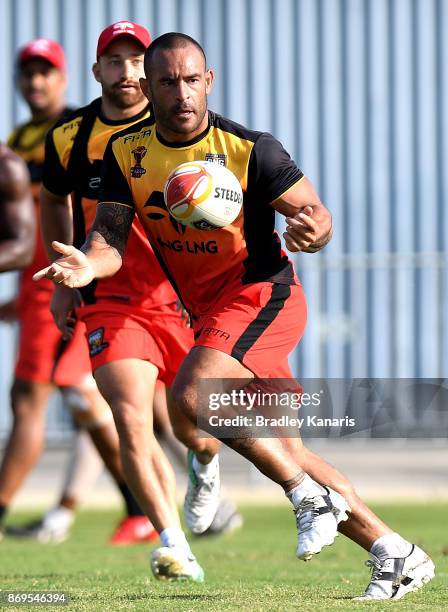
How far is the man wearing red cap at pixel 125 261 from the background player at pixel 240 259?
82 centimetres

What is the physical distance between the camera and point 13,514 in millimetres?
11758

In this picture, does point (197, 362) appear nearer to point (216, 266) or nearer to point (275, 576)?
point (216, 266)

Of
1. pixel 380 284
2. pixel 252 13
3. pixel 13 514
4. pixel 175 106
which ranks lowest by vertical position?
pixel 13 514

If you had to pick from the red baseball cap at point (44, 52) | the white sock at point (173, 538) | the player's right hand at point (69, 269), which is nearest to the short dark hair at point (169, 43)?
the player's right hand at point (69, 269)

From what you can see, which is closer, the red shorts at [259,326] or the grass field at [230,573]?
the grass field at [230,573]

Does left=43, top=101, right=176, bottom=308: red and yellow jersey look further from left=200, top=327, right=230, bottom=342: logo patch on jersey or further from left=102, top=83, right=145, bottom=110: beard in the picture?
left=200, top=327, right=230, bottom=342: logo patch on jersey

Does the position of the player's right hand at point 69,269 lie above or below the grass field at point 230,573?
above

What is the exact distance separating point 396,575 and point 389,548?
4.3 inches

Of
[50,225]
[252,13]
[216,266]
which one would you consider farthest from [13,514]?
[252,13]

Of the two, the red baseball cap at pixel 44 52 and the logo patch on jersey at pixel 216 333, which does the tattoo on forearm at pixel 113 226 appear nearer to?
the logo patch on jersey at pixel 216 333

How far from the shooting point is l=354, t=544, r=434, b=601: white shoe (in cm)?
551

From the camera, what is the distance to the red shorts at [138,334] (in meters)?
6.77

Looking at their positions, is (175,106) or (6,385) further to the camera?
(6,385)

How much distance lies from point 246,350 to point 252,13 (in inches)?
554
